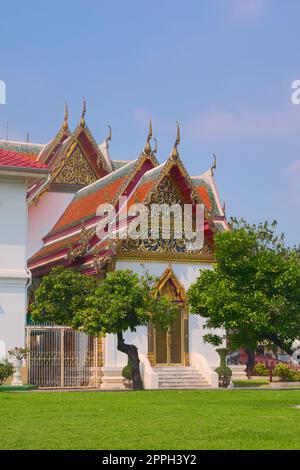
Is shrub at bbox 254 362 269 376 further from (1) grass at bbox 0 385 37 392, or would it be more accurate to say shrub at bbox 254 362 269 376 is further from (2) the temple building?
(1) grass at bbox 0 385 37 392

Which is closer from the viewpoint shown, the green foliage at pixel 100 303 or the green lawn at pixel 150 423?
the green lawn at pixel 150 423

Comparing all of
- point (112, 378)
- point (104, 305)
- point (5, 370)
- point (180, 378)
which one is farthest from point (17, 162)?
point (180, 378)

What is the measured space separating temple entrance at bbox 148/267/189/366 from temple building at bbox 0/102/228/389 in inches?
1.2

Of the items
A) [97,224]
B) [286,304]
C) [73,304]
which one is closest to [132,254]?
[97,224]

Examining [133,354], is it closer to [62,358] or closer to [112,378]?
[112,378]

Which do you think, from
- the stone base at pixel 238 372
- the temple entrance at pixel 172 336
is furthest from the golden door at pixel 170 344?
the stone base at pixel 238 372

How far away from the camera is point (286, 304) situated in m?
23.0

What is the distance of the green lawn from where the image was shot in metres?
9.45

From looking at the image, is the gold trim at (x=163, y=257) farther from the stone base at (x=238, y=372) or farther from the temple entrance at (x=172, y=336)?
the stone base at (x=238, y=372)

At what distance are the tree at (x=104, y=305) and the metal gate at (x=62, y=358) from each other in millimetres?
1171

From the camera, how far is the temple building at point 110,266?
2331cm

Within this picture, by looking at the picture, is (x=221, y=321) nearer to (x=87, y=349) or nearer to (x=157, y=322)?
(x=157, y=322)

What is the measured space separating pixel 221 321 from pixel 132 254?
13.1 feet

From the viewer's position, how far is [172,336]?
26.4 meters
